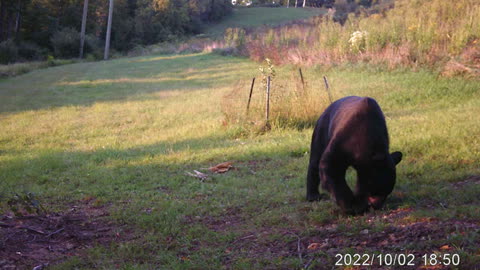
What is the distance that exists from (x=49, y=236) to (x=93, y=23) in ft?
224

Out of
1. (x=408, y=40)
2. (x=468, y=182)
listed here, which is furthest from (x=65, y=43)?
(x=468, y=182)

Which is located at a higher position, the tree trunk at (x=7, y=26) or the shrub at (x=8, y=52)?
the tree trunk at (x=7, y=26)

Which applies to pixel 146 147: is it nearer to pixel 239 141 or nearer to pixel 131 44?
pixel 239 141

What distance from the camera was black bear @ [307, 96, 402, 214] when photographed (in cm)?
476

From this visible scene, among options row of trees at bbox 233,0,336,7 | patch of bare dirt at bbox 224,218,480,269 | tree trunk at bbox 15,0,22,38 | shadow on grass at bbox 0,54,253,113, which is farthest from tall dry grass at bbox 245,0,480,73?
row of trees at bbox 233,0,336,7

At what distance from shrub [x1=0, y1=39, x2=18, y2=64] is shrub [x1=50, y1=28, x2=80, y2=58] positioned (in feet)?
21.7

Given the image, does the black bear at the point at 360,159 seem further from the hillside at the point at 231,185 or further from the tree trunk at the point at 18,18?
the tree trunk at the point at 18,18

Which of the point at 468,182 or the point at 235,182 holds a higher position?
the point at 468,182

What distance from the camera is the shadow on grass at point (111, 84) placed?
22.0 m

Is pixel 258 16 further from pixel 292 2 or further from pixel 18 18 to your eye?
A: pixel 18 18

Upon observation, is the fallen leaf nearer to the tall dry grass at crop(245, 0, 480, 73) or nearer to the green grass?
the tall dry grass at crop(245, 0, 480, 73)

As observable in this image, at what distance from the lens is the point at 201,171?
28.8 feet

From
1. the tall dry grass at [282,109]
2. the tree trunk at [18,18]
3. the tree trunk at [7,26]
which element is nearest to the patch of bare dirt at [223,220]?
the tall dry grass at [282,109]

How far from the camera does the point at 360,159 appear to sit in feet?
15.6
